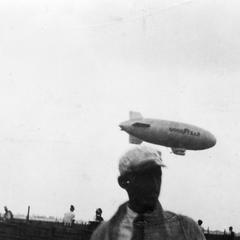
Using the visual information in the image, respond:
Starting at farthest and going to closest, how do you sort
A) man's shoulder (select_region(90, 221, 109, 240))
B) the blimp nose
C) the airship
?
the blimp nose < the airship < man's shoulder (select_region(90, 221, 109, 240))

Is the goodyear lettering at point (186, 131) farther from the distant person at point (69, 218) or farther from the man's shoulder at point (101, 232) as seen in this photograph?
the man's shoulder at point (101, 232)

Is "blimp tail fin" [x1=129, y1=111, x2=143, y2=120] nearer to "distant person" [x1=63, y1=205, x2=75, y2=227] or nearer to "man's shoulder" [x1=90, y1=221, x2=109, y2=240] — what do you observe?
"distant person" [x1=63, y1=205, x2=75, y2=227]

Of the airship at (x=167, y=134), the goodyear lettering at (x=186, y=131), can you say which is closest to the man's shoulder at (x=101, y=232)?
the airship at (x=167, y=134)

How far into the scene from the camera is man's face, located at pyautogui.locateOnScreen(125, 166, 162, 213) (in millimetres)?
3074

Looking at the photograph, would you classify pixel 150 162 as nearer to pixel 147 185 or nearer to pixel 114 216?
pixel 147 185

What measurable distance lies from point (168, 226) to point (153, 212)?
109 millimetres

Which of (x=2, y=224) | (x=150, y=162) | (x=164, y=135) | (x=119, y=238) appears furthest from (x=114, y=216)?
(x=164, y=135)

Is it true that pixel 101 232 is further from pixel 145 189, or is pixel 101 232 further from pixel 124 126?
pixel 124 126

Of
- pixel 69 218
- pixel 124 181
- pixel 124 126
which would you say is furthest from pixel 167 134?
pixel 124 181

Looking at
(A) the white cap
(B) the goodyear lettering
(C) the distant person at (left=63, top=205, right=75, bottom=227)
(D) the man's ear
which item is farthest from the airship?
(A) the white cap

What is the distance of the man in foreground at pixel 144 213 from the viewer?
9.87ft

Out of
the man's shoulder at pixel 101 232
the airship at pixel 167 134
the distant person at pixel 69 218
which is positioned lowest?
the man's shoulder at pixel 101 232

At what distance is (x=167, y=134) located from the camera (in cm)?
4731

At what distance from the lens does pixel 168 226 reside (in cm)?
301
